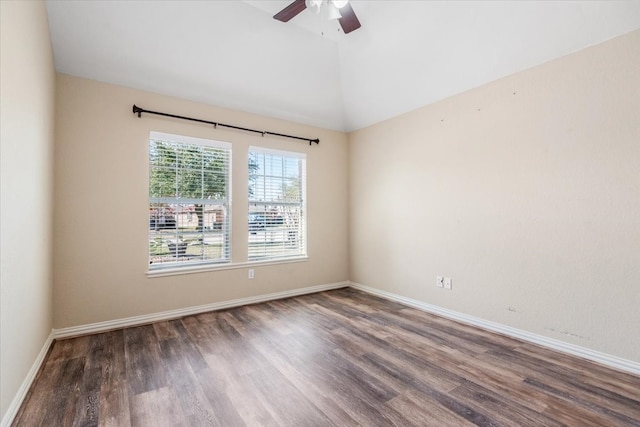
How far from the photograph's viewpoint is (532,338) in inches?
108

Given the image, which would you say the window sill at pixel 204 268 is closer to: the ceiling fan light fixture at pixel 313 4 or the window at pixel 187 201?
the window at pixel 187 201

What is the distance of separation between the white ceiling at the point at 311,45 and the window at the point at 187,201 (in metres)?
0.61

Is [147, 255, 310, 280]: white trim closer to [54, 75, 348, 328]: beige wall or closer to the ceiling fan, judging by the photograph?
[54, 75, 348, 328]: beige wall

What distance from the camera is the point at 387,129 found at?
4207 millimetres

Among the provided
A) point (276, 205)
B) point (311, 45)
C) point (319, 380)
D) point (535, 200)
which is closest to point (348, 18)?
point (311, 45)

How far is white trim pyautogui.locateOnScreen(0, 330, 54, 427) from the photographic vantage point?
5.38ft

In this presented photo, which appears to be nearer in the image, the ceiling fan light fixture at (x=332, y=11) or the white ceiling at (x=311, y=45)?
the ceiling fan light fixture at (x=332, y=11)

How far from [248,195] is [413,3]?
9.04 ft

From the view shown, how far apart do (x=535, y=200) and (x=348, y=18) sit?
232 cm

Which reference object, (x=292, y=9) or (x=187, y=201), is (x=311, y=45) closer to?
(x=292, y=9)

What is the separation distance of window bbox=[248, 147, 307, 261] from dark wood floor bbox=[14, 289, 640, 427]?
1.29 meters

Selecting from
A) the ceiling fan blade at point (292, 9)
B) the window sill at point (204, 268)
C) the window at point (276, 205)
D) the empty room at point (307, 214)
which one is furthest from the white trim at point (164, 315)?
the ceiling fan blade at point (292, 9)

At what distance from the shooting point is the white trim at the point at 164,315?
9.39 feet

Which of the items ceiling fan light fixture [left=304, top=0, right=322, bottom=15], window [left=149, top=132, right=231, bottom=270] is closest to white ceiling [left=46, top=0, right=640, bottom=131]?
window [left=149, top=132, right=231, bottom=270]
